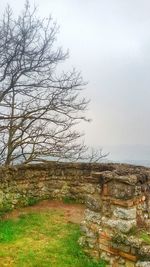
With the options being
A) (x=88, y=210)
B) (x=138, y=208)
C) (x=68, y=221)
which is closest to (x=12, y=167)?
(x=68, y=221)

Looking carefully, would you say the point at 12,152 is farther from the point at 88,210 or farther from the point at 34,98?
the point at 88,210

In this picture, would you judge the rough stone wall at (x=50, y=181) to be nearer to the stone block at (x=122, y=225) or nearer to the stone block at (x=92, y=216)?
the stone block at (x=92, y=216)

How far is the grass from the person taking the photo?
5668 mm

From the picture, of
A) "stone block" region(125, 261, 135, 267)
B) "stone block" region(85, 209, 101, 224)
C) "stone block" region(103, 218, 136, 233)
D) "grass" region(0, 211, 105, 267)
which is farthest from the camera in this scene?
"stone block" region(85, 209, 101, 224)

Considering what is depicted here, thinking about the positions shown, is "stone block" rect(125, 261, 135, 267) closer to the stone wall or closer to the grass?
the stone wall

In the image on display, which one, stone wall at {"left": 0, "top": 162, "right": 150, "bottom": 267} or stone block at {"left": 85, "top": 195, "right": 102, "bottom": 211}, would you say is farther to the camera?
stone block at {"left": 85, "top": 195, "right": 102, "bottom": 211}

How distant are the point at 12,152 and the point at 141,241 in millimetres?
8886

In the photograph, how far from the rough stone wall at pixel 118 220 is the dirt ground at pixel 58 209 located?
207 centimetres

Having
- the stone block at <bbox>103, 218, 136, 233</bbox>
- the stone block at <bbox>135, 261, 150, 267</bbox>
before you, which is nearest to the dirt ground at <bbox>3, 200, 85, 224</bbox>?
the stone block at <bbox>103, 218, 136, 233</bbox>

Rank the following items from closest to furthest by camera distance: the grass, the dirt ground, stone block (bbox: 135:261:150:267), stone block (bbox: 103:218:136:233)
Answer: stone block (bbox: 135:261:150:267) → stone block (bbox: 103:218:136:233) → the grass → the dirt ground

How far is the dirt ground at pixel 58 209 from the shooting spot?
838 cm

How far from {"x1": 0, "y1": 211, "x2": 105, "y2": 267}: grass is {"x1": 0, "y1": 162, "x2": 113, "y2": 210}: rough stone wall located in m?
1.16

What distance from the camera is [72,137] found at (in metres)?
13.8

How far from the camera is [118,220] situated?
5590mm
